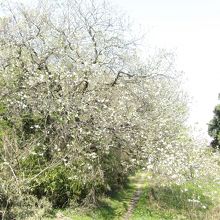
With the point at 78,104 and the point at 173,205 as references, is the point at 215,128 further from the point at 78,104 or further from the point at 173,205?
the point at 78,104

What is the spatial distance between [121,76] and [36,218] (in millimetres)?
12812

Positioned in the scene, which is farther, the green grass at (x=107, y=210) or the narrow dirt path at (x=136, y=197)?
the narrow dirt path at (x=136, y=197)

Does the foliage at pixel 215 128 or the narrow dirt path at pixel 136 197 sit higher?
the foliage at pixel 215 128

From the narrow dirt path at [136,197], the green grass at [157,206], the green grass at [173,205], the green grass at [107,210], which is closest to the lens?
the green grass at [107,210]

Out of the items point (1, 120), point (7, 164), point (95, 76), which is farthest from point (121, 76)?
point (7, 164)

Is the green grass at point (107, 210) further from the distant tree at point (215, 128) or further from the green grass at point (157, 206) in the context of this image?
the distant tree at point (215, 128)

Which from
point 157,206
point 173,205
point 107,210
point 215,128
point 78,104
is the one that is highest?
point 215,128

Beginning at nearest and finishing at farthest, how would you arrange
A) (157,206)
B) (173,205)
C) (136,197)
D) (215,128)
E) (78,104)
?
1. (78,104)
2. (157,206)
3. (173,205)
4. (136,197)
5. (215,128)

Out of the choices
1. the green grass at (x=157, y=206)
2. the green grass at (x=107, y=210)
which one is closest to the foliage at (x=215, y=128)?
the green grass at (x=157, y=206)

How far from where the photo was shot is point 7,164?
13953mm

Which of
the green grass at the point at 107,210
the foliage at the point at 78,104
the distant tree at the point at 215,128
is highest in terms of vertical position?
the distant tree at the point at 215,128

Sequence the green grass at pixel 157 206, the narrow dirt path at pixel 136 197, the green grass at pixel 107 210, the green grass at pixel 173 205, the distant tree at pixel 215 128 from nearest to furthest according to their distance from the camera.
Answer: the green grass at pixel 107 210 < the green grass at pixel 157 206 < the narrow dirt path at pixel 136 197 < the green grass at pixel 173 205 < the distant tree at pixel 215 128

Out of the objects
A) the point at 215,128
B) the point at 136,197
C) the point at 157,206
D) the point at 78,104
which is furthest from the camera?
the point at 215,128

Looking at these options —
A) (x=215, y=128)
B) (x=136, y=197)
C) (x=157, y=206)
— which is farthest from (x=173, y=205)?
(x=215, y=128)
